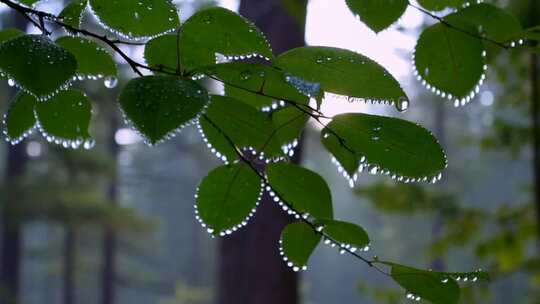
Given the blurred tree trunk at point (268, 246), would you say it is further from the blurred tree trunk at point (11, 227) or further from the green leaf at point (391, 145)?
the blurred tree trunk at point (11, 227)

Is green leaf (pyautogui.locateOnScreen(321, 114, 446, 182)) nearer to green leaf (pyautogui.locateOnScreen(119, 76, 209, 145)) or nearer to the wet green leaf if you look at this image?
green leaf (pyautogui.locateOnScreen(119, 76, 209, 145))

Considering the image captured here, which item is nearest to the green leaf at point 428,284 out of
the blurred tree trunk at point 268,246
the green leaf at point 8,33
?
the green leaf at point 8,33

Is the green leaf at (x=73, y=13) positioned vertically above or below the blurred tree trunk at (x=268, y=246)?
below

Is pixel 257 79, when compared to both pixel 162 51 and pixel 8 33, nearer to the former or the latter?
pixel 162 51

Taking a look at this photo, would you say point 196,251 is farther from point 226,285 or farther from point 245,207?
point 245,207

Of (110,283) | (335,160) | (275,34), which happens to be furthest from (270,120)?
(110,283)

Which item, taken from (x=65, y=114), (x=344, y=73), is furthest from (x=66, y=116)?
(x=344, y=73)

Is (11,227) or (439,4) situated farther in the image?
(11,227)
